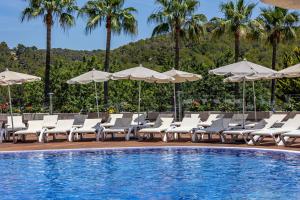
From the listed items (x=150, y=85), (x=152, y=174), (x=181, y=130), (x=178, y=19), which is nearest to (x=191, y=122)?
(x=181, y=130)

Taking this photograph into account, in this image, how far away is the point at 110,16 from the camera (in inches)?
1131

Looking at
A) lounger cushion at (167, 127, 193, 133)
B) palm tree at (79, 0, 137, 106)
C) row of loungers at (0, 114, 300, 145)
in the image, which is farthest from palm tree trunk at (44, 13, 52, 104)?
lounger cushion at (167, 127, 193, 133)

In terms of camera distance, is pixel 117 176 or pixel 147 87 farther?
pixel 147 87

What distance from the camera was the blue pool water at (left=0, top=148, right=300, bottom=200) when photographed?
9.55 meters

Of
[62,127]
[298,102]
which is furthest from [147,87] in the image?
[62,127]

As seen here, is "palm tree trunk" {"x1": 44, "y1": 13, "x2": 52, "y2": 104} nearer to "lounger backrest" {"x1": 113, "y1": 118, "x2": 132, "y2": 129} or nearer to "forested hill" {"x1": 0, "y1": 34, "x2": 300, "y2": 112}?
"forested hill" {"x1": 0, "y1": 34, "x2": 300, "y2": 112}

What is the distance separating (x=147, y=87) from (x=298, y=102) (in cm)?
1366

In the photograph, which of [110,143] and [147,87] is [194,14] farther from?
[110,143]

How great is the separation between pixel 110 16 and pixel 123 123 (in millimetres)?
11187

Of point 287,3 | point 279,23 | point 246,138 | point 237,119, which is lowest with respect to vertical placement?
point 246,138

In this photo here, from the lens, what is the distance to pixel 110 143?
1783cm

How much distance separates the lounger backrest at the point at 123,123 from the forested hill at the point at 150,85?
23.4 feet

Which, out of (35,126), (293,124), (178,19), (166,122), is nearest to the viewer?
(293,124)

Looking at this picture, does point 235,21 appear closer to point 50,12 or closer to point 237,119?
point 50,12
